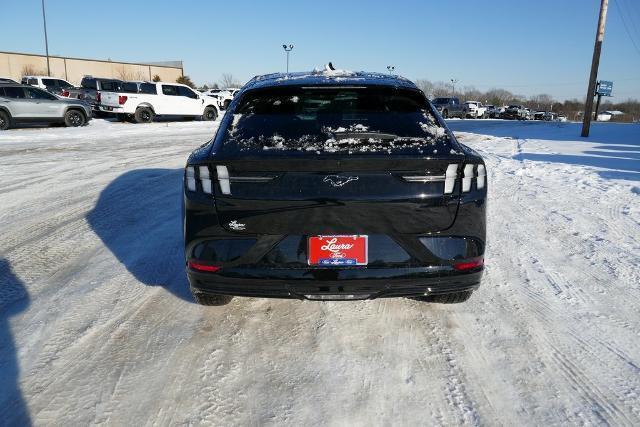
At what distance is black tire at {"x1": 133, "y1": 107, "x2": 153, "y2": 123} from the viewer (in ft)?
65.4

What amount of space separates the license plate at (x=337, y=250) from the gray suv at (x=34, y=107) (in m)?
17.3

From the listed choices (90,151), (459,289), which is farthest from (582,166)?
(90,151)

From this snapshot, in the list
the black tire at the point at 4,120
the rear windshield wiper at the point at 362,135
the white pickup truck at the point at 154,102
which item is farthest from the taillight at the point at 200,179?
the white pickup truck at the point at 154,102

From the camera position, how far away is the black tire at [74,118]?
55.5 ft

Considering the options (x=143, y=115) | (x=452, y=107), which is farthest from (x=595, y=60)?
(x=452, y=107)

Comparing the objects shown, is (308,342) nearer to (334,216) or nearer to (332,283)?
(332,283)

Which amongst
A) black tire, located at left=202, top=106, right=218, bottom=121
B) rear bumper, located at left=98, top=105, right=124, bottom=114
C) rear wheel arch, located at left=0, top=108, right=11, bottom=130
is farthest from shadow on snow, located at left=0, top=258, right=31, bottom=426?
black tire, located at left=202, top=106, right=218, bottom=121

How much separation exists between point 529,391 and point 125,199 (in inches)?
216

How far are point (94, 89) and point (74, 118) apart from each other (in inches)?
244

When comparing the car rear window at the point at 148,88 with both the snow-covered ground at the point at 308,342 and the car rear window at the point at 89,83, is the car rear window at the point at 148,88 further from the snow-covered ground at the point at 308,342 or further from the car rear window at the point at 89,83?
the snow-covered ground at the point at 308,342

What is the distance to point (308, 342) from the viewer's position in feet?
9.05

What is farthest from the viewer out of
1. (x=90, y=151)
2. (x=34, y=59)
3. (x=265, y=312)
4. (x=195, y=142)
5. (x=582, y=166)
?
(x=34, y=59)

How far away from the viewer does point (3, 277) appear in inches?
144

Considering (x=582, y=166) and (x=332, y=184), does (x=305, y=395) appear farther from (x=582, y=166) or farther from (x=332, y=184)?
(x=582, y=166)
